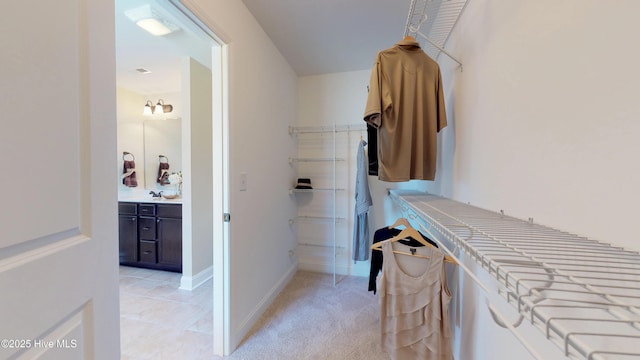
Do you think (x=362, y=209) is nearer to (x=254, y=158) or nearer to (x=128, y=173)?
(x=254, y=158)

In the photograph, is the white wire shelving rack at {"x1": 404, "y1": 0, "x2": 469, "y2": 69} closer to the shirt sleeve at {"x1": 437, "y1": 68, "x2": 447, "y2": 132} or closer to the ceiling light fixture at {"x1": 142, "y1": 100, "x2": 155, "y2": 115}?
the shirt sleeve at {"x1": 437, "y1": 68, "x2": 447, "y2": 132}

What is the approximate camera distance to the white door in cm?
52

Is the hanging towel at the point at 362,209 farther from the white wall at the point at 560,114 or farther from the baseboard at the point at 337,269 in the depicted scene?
the white wall at the point at 560,114

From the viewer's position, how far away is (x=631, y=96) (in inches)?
19.0

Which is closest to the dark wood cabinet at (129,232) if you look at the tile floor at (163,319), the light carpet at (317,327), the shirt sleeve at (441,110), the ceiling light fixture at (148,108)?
the tile floor at (163,319)

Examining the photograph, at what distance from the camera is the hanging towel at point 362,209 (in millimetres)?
2449

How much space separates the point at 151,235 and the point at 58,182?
2.79 meters

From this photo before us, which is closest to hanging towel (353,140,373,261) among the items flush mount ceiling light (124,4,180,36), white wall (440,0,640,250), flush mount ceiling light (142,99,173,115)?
white wall (440,0,640,250)

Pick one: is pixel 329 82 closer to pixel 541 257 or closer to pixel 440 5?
pixel 440 5

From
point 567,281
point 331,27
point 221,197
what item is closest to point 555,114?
point 567,281

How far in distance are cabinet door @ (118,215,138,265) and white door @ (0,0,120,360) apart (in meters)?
2.72

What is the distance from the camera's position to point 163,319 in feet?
6.61

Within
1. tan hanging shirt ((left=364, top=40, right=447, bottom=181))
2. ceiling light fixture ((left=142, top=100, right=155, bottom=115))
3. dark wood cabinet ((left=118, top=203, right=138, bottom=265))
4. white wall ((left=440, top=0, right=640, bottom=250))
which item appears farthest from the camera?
ceiling light fixture ((left=142, top=100, right=155, bottom=115))

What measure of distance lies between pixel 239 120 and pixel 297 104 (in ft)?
4.67
